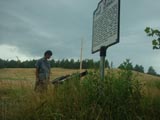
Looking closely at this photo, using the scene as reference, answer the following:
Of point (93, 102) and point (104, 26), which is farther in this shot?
point (104, 26)

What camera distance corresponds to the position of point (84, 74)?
7.54m

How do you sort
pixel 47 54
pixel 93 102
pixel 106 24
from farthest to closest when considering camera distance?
pixel 47 54 → pixel 106 24 → pixel 93 102

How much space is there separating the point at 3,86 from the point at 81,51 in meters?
3.65

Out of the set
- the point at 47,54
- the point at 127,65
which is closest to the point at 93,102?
the point at 127,65

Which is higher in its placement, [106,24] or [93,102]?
[106,24]

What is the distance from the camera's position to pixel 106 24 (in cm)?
761

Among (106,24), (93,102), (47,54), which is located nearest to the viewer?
(93,102)

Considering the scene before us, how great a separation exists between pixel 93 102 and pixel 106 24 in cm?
153

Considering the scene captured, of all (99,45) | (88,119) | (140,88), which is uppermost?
(99,45)

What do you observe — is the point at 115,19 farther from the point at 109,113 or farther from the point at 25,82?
the point at 25,82

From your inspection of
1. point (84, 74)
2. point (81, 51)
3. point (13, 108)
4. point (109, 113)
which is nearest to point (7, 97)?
point (13, 108)

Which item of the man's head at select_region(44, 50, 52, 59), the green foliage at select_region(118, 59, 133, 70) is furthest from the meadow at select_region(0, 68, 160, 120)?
the man's head at select_region(44, 50, 52, 59)

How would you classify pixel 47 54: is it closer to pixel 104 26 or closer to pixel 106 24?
pixel 104 26

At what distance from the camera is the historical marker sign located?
710 cm
